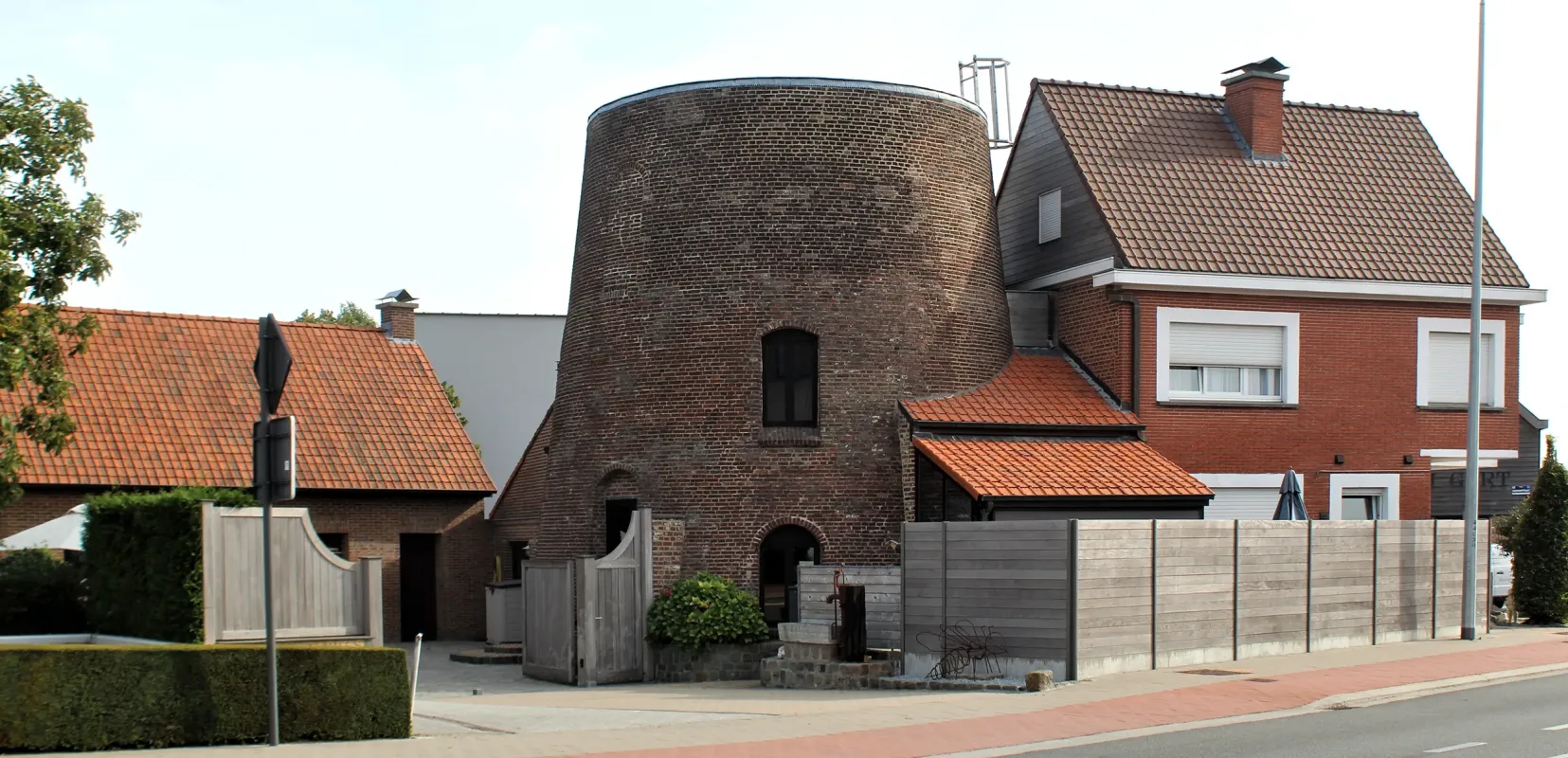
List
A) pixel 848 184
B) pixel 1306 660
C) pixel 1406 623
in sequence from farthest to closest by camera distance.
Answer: pixel 848 184, pixel 1406 623, pixel 1306 660

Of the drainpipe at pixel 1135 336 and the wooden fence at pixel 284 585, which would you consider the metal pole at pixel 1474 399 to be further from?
the wooden fence at pixel 284 585

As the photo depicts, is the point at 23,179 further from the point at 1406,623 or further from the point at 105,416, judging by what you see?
the point at 1406,623

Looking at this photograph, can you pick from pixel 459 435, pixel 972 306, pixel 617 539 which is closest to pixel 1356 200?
pixel 972 306

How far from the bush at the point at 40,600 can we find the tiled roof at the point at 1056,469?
1243 cm

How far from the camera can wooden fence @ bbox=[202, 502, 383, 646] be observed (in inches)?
620

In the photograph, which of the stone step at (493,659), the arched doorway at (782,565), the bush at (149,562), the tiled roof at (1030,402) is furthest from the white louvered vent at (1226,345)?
the bush at (149,562)

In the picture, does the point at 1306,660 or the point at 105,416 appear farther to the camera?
the point at 105,416

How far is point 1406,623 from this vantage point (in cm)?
2469

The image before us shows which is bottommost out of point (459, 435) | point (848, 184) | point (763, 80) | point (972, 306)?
point (459, 435)

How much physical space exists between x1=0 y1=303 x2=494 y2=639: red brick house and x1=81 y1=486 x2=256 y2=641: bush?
36.0ft

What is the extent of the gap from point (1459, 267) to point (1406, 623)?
348 inches

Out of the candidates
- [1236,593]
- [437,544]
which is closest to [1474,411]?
[1236,593]

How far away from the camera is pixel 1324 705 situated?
57.8 ft

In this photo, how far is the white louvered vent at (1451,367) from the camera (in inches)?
1194
